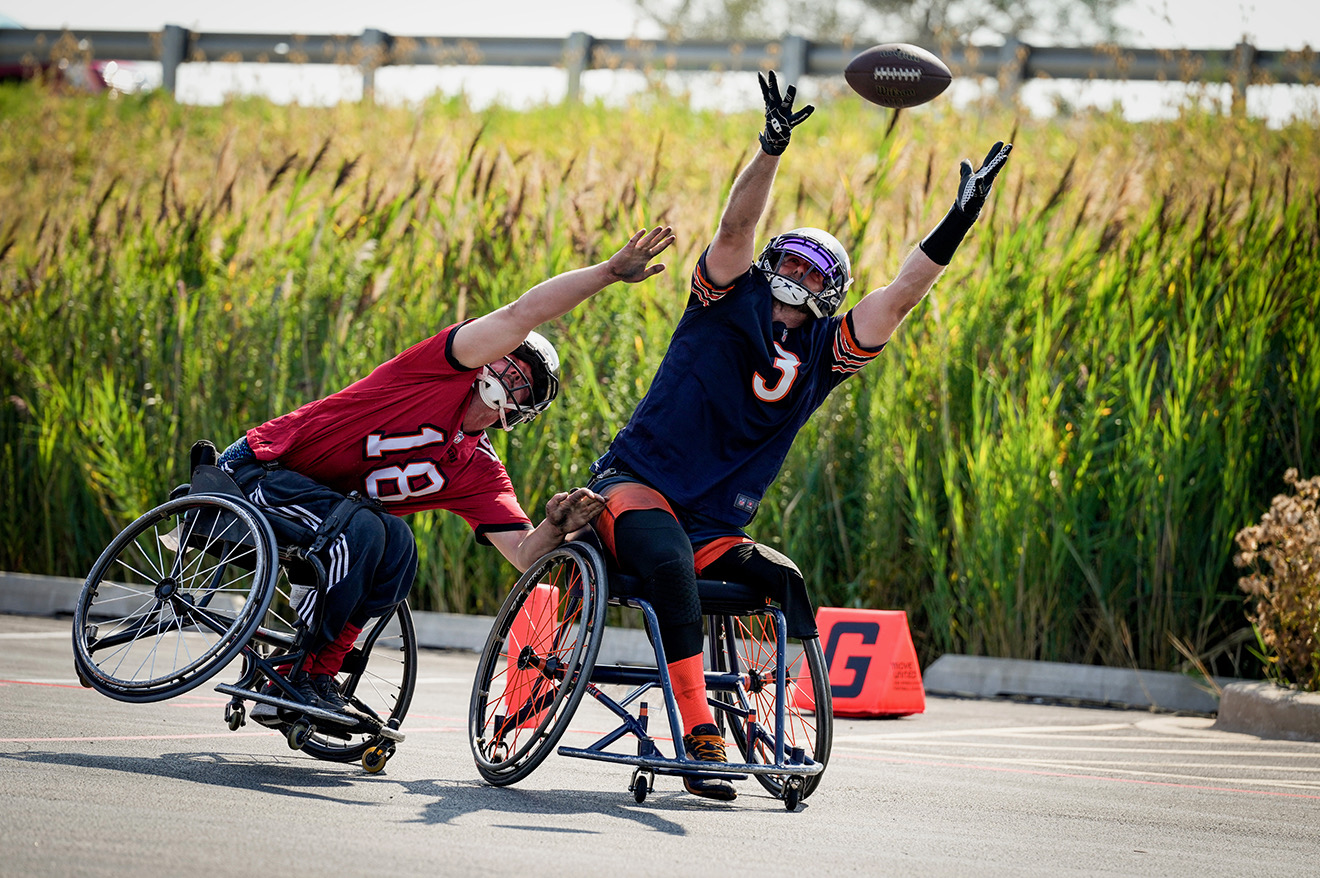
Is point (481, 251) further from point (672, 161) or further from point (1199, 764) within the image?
point (672, 161)

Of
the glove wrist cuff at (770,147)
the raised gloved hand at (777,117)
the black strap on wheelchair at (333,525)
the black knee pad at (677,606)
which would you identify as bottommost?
the black knee pad at (677,606)

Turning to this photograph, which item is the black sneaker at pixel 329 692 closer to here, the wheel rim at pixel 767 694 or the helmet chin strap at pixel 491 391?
the helmet chin strap at pixel 491 391

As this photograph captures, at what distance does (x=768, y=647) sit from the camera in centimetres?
564

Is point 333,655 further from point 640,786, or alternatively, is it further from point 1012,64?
point 1012,64

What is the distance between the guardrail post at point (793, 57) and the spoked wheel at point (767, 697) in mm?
17684

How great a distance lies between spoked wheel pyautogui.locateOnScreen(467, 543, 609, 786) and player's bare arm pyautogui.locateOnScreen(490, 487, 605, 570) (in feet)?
0.45

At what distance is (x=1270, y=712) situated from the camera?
8141 mm

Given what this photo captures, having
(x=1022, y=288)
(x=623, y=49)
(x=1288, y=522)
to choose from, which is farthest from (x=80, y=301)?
(x=623, y=49)

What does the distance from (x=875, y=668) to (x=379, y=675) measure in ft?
11.0

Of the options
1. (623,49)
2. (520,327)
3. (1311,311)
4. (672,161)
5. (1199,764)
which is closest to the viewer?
(520,327)

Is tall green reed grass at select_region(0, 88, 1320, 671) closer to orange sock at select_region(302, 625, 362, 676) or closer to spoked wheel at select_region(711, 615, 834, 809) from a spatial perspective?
spoked wheel at select_region(711, 615, 834, 809)

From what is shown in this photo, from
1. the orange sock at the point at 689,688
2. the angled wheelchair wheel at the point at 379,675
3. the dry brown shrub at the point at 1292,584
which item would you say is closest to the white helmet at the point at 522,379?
the angled wheelchair wheel at the point at 379,675

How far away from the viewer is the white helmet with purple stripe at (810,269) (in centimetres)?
555

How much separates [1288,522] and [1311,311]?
7.02ft
